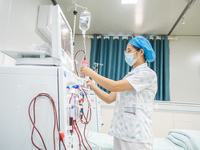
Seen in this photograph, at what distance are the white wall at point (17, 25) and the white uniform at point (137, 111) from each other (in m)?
1.26

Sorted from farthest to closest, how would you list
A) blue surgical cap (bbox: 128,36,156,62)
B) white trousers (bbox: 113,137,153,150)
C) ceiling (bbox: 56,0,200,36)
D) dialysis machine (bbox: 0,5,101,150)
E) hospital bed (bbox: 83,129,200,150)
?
ceiling (bbox: 56,0,200,36), hospital bed (bbox: 83,129,200,150), blue surgical cap (bbox: 128,36,156,62), white trousers (bbox: 113,137,153,150), dialysis machine (bbox: 0,5,101,150)

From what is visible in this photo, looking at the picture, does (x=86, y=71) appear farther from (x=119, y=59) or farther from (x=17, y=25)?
(x=119, y=59)

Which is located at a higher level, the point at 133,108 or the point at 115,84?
the point at 115,84

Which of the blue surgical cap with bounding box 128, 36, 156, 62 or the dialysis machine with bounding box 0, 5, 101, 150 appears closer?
the dialysis machine with bounding box 0, 5, 101, 150

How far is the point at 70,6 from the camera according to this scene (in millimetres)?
2600

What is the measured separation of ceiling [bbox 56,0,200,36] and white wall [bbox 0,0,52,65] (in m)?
0.64

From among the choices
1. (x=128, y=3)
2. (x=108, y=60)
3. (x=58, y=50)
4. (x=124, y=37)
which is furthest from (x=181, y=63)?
(x=58, y=50)

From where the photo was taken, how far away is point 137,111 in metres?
1.11

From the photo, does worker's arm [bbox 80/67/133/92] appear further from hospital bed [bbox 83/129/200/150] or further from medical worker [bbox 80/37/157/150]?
hospital bed [bbox 83/129/200/150]

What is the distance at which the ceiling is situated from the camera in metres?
2.45

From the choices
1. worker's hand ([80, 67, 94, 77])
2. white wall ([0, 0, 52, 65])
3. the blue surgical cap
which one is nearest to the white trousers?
worker's hand ([80, 67, 94, 77])

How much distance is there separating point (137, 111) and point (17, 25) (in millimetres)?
1617

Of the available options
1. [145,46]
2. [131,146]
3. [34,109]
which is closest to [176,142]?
[131,146]

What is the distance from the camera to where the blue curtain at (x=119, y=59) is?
3.17m
